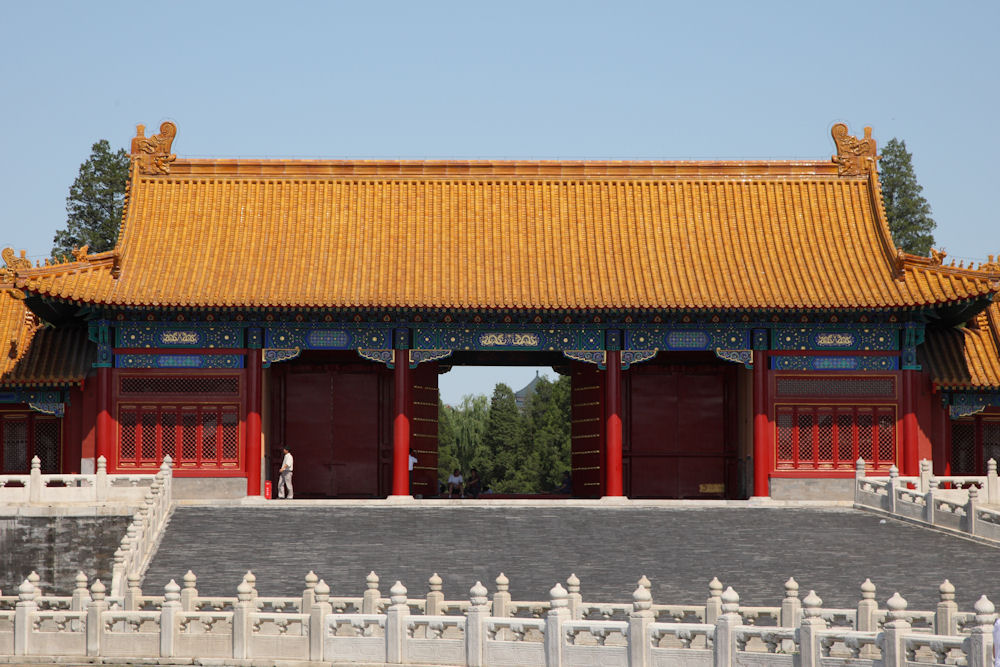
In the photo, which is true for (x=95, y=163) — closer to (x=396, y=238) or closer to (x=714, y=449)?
(x=396, y=238)

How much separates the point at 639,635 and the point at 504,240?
18.1 meters

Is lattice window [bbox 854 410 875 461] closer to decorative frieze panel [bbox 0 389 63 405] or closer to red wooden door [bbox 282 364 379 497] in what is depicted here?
red wooden door [bbox 282 364 379 497]

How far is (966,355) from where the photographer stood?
36.3 metres

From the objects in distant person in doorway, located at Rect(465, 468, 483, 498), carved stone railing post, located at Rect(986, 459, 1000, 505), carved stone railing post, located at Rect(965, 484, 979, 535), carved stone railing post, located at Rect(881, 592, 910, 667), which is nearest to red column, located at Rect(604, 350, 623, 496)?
distant person in doorway, located at Rect(465, 468, 483, 498)

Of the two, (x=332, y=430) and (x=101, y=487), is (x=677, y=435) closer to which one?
(x=332, y=430)

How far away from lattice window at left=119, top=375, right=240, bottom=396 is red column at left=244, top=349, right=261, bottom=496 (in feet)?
1.22

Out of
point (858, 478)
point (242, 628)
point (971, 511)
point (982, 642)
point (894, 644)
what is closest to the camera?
point (982, 642)

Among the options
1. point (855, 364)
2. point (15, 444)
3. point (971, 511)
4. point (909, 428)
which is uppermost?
point (855, 364)

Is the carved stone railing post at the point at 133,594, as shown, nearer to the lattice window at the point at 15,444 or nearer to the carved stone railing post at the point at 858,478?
the lattice window at the point at 15,444

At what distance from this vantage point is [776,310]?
34031mm

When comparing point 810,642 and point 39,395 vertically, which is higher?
point 39,395

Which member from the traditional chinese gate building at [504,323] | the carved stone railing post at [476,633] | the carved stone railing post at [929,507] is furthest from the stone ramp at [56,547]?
the carved stone railing post at [929,507]

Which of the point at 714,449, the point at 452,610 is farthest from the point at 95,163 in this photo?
the point at 452,610

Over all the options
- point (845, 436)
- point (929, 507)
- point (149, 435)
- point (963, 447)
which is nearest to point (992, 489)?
point (929, 507)
